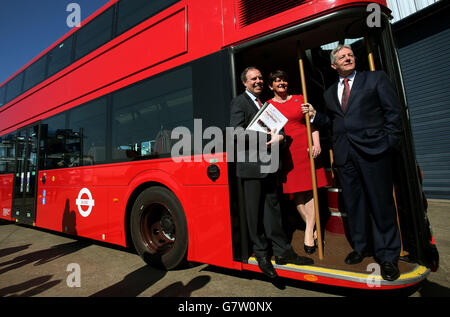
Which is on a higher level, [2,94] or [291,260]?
[2,94]

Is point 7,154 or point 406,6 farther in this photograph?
point 406,6

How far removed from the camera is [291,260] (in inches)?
79.4

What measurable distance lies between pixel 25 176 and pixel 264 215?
546cm

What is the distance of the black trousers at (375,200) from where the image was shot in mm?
1819

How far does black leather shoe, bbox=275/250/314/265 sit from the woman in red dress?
1.26 feet

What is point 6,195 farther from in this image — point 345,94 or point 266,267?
point 345,94

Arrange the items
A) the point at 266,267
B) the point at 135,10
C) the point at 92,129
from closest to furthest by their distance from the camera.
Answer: the point at 266,267
the point at 135,10
the point at 92,129

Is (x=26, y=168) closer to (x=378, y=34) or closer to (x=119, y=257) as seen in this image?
(x=119, y=257)

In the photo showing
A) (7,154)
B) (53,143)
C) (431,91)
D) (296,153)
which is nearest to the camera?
(296,153)

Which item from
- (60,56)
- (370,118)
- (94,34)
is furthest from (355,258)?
(60,56)

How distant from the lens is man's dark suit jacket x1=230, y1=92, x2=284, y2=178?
201cm

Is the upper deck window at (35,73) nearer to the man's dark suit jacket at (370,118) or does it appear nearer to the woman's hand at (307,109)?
the woman's hand at (307,109)

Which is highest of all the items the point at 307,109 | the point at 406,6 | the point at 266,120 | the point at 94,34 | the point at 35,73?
the point at 406,6

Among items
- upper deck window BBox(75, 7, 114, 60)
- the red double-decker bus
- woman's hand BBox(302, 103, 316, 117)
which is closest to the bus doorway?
the red double-decker bus
